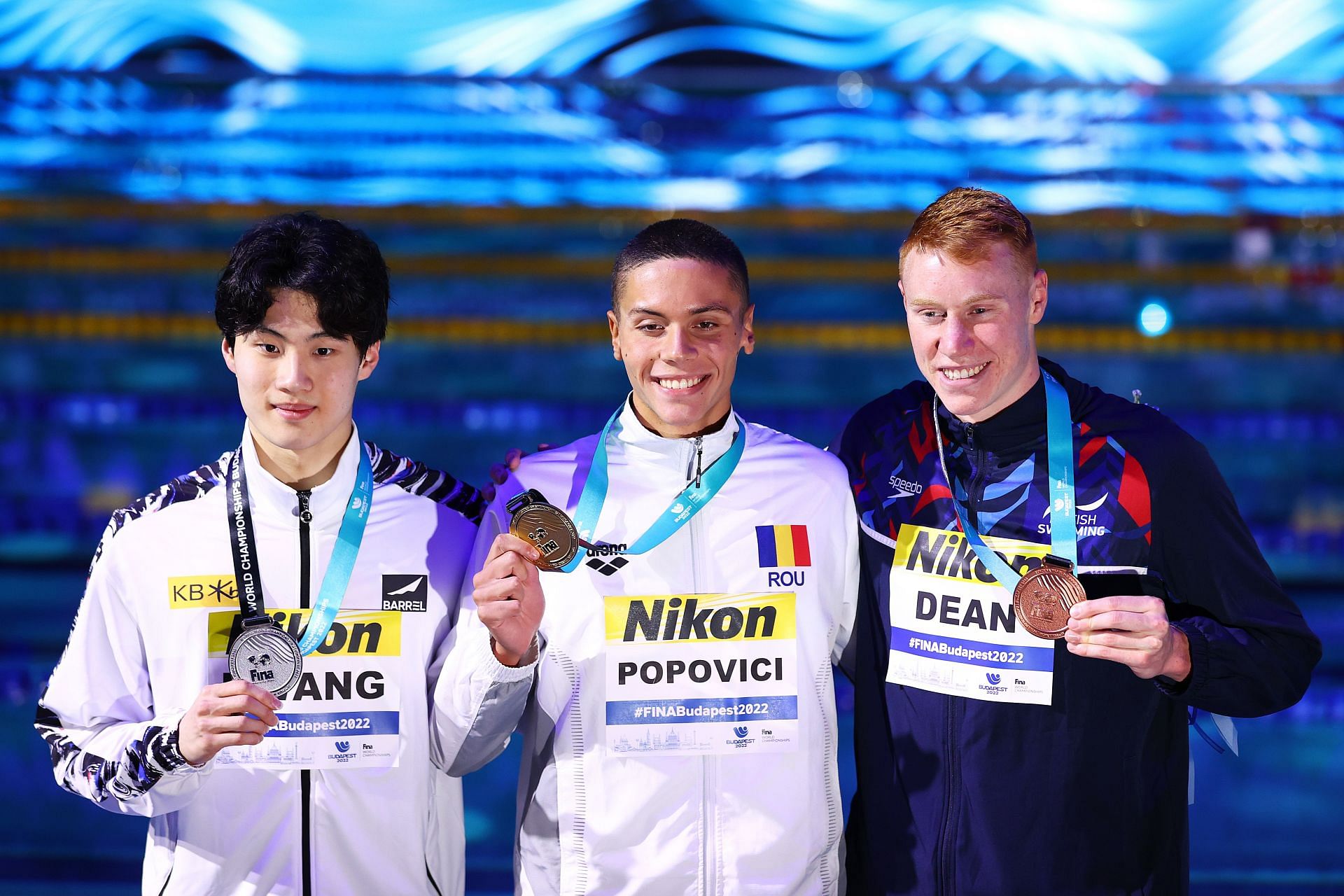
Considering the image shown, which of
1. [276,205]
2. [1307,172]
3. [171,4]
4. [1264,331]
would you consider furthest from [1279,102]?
[171,4]

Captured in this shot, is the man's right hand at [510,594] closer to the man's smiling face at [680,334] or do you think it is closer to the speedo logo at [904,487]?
the man's smiling face at [680,334]

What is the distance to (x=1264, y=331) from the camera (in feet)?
21.7

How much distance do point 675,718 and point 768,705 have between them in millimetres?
148

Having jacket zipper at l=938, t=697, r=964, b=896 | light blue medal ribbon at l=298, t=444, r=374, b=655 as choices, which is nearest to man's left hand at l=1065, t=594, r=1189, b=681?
jacket zipper at l=938, t=697, r=964, b=896

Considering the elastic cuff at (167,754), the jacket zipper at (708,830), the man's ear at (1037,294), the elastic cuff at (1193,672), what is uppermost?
the man's ear at (1037,294)

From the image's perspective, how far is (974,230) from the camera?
80.7 inches

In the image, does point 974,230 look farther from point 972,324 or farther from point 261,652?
point 261,652

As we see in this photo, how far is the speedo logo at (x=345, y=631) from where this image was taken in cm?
201

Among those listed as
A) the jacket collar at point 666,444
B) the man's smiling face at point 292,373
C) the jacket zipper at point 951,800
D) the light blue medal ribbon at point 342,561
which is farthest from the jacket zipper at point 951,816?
the man's smiling face at point 292,373

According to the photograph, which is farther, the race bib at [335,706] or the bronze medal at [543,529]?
the race bib at [335,706]

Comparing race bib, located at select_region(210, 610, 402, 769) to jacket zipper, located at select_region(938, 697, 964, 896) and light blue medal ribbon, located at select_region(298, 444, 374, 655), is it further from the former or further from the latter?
jacket zipper, located at select_region(938, 697, 964, 896)

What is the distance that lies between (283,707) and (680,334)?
86 cm

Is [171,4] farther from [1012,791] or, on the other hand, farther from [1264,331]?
[1012,791]

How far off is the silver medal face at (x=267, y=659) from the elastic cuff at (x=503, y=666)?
0.29 metres
